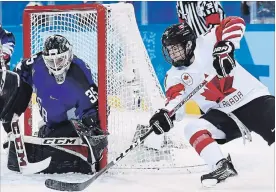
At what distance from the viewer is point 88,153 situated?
269cm

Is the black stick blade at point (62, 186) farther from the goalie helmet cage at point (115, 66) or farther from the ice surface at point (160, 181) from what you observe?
the goalie helmet cage at point (115, 66)

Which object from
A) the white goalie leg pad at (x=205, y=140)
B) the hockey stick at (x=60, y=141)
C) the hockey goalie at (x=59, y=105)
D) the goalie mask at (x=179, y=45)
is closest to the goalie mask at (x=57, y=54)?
the hockey goalie at (x=59, y=105)

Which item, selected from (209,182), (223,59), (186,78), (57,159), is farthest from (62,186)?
(223,59)

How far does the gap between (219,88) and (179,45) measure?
0.29 m

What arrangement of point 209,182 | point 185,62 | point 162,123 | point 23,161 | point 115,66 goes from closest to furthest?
1. point 209,182
2. point 162,123
3. point 185,62
4. point 23,161
5. point 115,66

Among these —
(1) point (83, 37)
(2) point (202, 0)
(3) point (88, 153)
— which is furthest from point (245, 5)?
(3) point (88, 153)

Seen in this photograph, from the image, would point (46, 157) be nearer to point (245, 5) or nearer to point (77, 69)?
point (77, 69)

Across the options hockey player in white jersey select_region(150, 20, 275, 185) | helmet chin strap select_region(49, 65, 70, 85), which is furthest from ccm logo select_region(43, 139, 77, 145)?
hockey player in white jersey select_region(150, 20, 275, 185)

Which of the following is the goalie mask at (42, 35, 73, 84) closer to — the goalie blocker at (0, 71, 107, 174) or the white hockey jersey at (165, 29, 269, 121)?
the goalie blocker at (0, 71, 107, 174)

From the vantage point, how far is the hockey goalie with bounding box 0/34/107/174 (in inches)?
105

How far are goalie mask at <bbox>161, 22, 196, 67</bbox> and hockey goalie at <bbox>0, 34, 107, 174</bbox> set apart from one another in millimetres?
400

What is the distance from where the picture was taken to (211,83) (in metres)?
2.68

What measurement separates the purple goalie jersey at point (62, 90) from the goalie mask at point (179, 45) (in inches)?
15.7

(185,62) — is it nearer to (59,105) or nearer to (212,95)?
(212,95)
